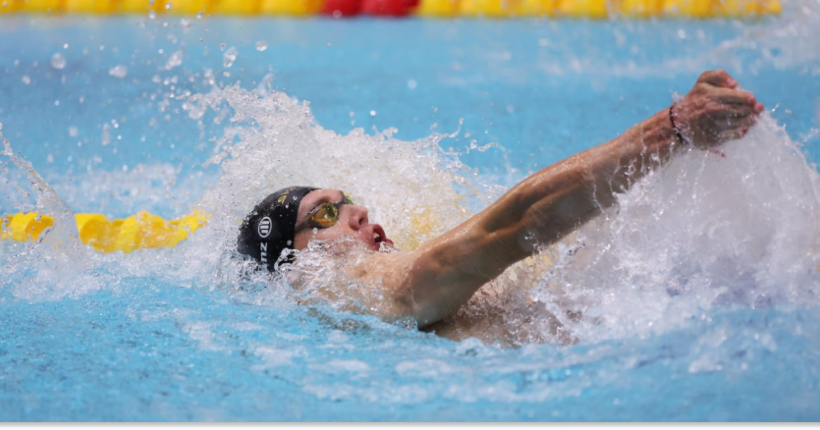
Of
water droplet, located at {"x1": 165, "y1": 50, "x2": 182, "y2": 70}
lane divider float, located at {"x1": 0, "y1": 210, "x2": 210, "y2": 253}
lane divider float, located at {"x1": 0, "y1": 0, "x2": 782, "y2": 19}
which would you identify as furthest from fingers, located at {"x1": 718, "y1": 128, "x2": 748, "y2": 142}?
lane divider float, located at {"x1": 0, "y1": 0, "x2": 782, "y2": 19}

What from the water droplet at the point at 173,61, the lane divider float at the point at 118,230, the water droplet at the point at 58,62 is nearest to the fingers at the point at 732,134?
the lane divider float at the point at 118,230

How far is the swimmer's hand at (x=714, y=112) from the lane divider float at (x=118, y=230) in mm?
1848

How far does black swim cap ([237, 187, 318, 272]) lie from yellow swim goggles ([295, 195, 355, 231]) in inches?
1.3

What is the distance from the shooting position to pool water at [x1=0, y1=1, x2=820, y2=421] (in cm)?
159

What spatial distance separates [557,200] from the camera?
1.58 metres

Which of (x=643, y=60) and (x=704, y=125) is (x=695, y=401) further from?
(x=643, y=60)

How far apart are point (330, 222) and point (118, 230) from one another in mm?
1193

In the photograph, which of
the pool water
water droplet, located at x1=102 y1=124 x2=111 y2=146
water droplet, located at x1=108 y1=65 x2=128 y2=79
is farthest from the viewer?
water droplet, located at x1=108 y1=65 x2=128 y2=79

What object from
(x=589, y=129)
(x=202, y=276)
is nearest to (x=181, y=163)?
(x=202, y=276)

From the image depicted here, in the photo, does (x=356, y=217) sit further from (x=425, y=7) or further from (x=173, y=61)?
(x=425, y=7)

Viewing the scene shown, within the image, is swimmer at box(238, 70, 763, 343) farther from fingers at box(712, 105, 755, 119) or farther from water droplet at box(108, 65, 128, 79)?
water droplet at box(108, 65, 128, 79)

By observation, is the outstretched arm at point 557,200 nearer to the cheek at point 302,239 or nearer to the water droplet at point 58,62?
the cheek at point 302,239

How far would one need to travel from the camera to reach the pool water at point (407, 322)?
5.22 feet

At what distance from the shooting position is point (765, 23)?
5.42 metres
